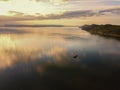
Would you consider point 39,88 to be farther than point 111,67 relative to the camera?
No

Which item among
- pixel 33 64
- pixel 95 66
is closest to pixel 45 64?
pixel 33 64

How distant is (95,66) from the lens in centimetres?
4738

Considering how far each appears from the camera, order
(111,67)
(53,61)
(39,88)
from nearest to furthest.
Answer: (39,88) → (111,67) → (53,61)

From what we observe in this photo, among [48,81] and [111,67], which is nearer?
[48,81]

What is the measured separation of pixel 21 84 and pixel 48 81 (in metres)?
4.38

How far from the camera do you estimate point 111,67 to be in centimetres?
4656

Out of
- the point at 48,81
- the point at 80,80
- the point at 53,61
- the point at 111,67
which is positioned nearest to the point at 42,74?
the point at 48,81

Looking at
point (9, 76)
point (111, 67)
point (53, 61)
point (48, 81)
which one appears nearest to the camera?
point (48, 81)

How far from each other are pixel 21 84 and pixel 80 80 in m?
9.67

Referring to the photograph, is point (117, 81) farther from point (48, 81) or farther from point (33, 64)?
point (33, 64)

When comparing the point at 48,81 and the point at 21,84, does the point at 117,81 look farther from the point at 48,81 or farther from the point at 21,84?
the point at 21,84

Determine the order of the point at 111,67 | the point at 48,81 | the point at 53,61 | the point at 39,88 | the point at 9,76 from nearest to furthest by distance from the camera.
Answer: the point at 39,88, the point at 48,81, the point at 9,76, the point at 111,67, the point at 53,61

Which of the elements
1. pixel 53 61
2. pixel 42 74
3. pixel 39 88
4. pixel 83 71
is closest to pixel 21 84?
pixel 39 88

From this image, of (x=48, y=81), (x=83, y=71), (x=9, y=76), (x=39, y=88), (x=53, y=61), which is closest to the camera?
(x=39, y=88)
